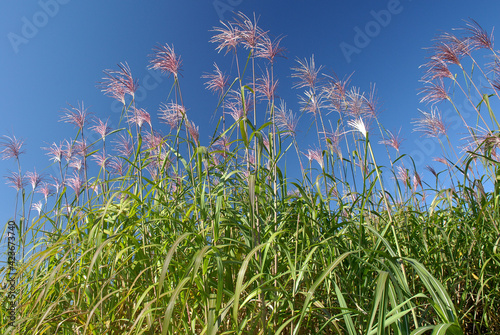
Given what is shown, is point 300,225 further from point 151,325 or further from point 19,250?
point 19,250

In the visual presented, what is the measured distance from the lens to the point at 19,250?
7.63 ft

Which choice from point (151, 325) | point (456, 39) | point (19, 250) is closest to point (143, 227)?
point (151, 325)

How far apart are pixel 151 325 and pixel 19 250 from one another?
1.70 metres

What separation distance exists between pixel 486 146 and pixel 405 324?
139cm

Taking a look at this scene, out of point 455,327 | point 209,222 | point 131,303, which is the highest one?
point 209,222

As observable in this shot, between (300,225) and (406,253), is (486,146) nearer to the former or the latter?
(406,253)

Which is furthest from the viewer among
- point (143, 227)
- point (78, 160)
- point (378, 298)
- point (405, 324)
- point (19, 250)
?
point (78, 160)

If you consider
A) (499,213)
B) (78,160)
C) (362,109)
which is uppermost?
(78,160)

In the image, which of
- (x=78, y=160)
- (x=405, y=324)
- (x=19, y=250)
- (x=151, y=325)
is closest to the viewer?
(x=405, y=324)

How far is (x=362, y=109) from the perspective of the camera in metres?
2.16

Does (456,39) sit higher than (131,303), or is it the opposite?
(456,39)

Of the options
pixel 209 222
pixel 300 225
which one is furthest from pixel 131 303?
pixel 300 225

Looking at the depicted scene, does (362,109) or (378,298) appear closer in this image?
(378,298)

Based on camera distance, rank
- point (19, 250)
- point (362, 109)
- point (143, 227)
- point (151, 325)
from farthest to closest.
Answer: point (19, 250) < point (362, 109) < point (143, 227) < point (151, 325)
